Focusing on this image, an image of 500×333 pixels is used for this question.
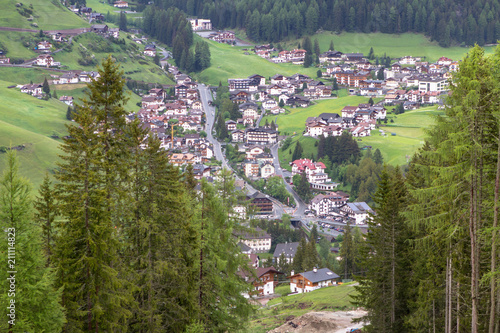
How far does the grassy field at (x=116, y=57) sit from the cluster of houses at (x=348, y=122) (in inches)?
2622

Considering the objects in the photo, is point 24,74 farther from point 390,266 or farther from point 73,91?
point 390,266

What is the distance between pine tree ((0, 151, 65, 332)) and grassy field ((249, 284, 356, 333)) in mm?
26767

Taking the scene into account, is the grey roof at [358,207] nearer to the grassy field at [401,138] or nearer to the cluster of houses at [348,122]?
the grassy field at [401,138]

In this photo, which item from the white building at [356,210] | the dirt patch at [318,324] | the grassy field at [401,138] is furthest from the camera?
the grassy field at [401,138]

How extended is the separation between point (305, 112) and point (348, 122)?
21.6 metres

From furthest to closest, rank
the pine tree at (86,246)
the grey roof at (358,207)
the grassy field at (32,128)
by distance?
the grey roof at (358,207)
the grassy field at (32,128)
the pine tree at (86,246)

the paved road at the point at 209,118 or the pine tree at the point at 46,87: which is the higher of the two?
the pine tree at the point at 46,87

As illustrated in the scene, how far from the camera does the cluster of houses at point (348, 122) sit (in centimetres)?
14212

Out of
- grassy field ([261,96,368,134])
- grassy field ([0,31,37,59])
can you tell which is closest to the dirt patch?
grassy field ([261,96,368,134])

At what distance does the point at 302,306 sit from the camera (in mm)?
51781

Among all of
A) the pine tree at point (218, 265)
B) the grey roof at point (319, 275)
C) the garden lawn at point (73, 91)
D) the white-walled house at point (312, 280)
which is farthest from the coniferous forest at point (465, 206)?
the garden lawn at point (73, 91)

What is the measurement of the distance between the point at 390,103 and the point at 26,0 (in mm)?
138745

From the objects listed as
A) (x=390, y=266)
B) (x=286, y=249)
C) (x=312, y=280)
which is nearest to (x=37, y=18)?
(x=286, y=249)

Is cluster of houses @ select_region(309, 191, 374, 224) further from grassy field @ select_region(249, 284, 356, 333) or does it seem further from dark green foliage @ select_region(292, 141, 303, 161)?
grassy field @ select_region(249, 284, 356, 333)
